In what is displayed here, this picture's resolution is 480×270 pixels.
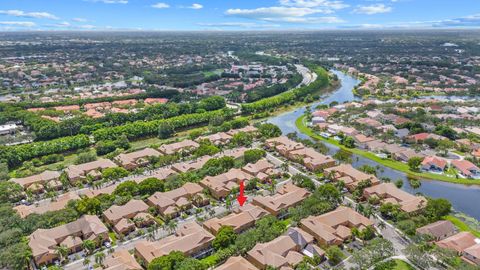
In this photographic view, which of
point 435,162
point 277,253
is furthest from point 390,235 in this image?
point 435,162

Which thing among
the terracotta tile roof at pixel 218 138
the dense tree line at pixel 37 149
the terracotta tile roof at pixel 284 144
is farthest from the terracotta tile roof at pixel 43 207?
the terracotta tile roof at pixel 284 144

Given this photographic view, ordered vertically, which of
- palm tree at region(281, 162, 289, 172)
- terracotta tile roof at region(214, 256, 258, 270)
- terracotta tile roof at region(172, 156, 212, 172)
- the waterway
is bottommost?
the waterway

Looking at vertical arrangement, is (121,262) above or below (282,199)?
above

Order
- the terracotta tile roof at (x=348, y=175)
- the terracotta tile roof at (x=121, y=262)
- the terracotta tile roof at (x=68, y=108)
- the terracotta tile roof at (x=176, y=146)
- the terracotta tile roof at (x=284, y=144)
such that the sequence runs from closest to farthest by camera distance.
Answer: the terracotta tile roof at (x=121, y=262) → the terracotta tile roof at (x=348, y=175) → the terracotta tile roof at (x=176, y=146) → the terracotta tile roof at (x=284, y=144) → the terracotta tile roof at (x=68, y=108)

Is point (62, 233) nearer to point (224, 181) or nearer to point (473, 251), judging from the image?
point (224, 181)

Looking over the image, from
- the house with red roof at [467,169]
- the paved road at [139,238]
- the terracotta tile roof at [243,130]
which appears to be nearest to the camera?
the paved road at [139,238]

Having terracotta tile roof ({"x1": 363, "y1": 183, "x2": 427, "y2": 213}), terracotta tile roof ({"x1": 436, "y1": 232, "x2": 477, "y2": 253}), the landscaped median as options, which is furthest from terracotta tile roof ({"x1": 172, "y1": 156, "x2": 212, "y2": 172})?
terracotta tile roof ({"x1": 436, "y1": 232, "x2": 477, "y2": 253})

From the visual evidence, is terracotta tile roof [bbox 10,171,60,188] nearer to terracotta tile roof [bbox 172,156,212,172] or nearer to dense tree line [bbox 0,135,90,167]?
dense tree line [bbox 0,135,90,167]

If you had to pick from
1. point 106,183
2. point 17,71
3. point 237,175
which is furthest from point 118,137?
point 17,71

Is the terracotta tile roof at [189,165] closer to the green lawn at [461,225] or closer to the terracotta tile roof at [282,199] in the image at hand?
the terracotta tile roof at [282,199]

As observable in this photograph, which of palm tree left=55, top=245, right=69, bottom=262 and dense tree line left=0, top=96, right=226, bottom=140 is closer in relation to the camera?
palm tree left=55, top=245, right=69, bottom=262

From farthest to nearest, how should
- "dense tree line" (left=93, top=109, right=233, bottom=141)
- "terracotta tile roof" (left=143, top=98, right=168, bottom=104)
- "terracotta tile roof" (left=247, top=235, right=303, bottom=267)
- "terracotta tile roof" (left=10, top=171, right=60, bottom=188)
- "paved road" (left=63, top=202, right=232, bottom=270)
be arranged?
"terracotta tile roof" (left=143, top=98, right=168, bottom=104) < "dense tree line" (left=93, top=109, right=233, bottom=141) < "terracotta tile roof" (left=10, top=171, right=60, bottom=188) < "paved road" (left=63, top=202, right=232, bottom=270) < "terracotta tile roof" (left=247, top=235, right=303, bottom=267)

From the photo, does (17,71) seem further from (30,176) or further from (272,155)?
(272,155)

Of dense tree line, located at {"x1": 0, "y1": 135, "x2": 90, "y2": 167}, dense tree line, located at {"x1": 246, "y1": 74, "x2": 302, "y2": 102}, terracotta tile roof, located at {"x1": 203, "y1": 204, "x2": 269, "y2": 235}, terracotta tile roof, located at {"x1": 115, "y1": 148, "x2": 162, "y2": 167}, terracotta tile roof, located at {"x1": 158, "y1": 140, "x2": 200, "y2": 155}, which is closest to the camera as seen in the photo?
terracotta tile roof, located at {"x1": 203, "y1": 204, "x2": 269, "y2": 235}
